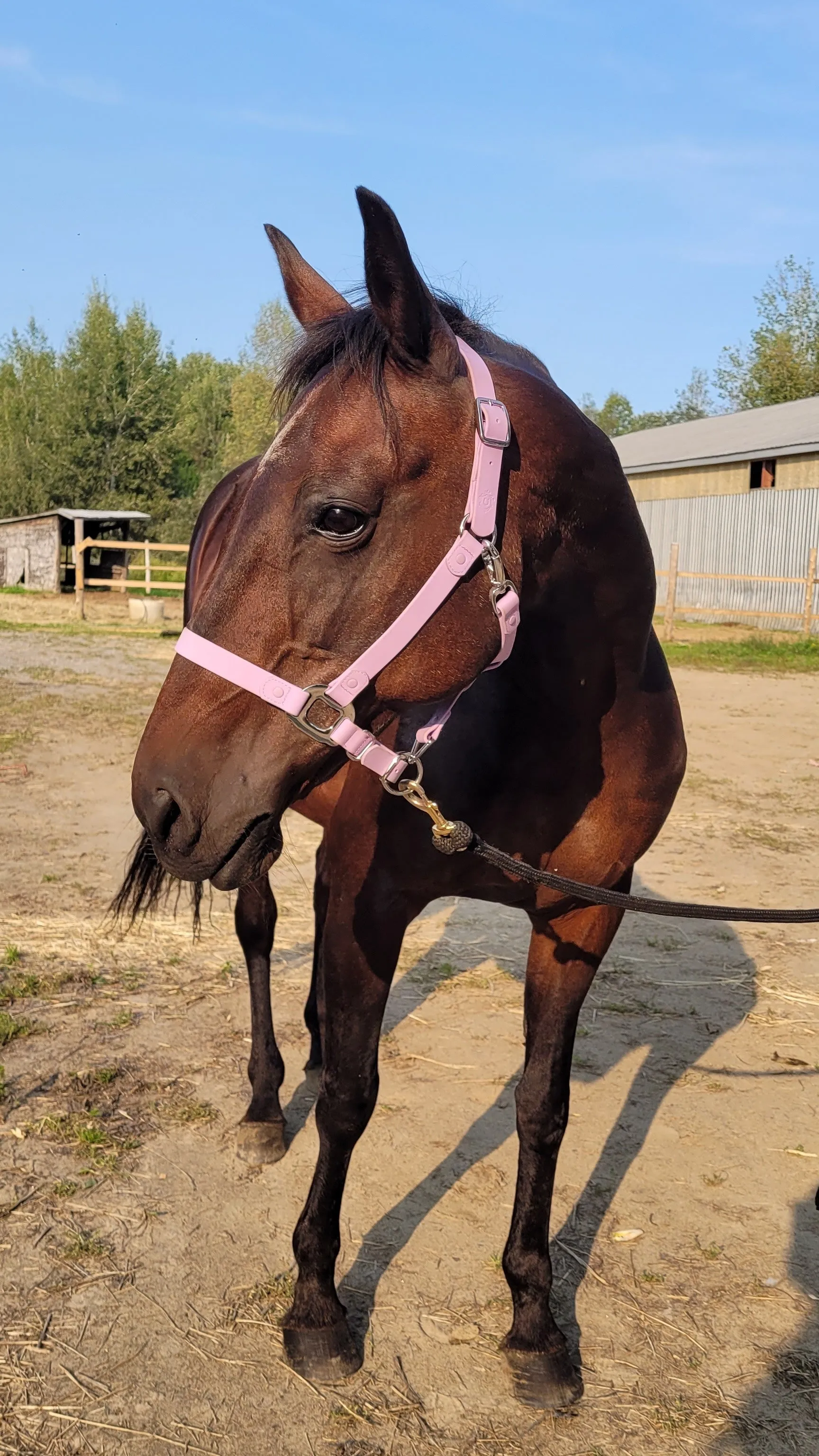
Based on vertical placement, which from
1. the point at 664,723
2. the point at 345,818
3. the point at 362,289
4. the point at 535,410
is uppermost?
the point at 362,289

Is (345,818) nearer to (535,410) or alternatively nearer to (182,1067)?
(535,410)

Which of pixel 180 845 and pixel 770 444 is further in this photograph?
pixel 770 444

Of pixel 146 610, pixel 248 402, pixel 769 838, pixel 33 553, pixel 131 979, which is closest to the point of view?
pixel 131 979

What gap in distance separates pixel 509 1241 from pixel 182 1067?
1655 mm

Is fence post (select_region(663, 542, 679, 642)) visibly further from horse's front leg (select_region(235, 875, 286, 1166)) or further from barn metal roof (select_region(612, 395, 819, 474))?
horse's front leg (select_region(235, 875, 286, 1166))

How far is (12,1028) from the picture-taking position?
396cm

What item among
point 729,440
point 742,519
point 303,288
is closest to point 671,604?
point 742,519

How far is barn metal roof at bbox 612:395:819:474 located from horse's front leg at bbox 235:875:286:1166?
823 inches

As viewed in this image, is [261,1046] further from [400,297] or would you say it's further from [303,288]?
[400,297]

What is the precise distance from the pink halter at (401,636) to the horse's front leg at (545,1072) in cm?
101

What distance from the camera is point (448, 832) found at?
1.94 m

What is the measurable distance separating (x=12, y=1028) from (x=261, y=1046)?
3.57 feet

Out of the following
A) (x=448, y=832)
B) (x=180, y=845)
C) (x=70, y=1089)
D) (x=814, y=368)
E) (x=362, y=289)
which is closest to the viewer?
(x=180, y=845)

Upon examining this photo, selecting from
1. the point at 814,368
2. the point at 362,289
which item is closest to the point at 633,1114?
the point at 362,289
